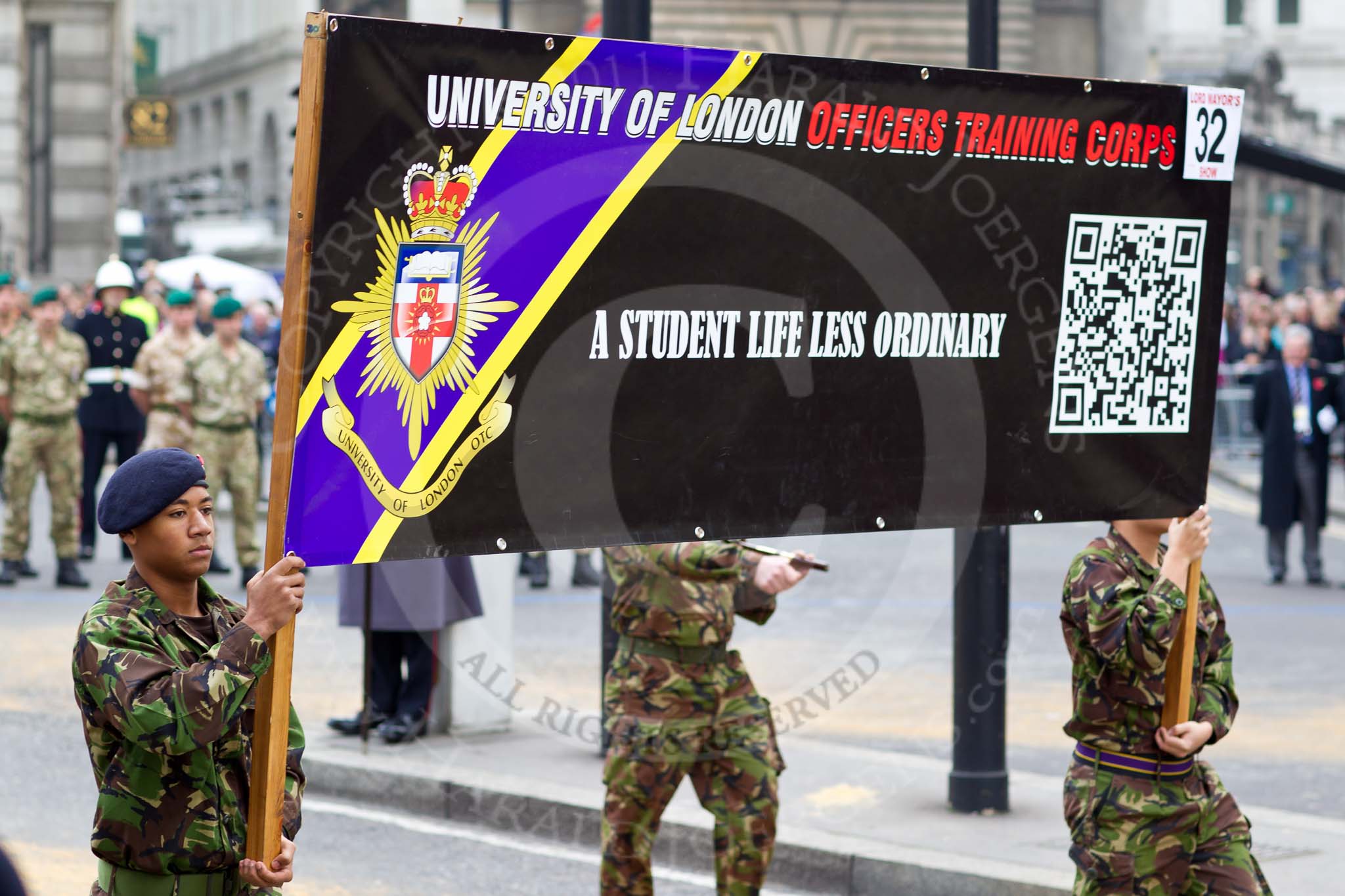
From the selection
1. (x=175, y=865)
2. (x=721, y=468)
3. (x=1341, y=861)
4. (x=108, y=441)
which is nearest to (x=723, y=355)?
(x=721, y=468)

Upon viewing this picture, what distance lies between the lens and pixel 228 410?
1418 centimetres

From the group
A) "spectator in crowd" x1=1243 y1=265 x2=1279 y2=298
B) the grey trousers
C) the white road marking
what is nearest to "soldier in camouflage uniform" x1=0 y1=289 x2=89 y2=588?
the white road marking

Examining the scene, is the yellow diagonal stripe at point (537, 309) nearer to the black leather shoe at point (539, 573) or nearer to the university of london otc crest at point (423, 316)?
the university of london otc crest at point (423, 316)

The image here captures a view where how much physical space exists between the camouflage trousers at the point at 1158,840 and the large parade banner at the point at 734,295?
28.3 inches

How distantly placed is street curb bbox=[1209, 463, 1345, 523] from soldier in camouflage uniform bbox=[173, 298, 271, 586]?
10695mm

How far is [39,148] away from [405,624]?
2565cm

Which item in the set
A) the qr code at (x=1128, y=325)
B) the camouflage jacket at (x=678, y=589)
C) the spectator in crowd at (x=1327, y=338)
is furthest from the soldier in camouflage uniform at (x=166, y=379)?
the qr code at (x=1128, y=325)

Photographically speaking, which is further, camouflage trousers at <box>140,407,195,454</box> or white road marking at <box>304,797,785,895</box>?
camouflage trousers at <box>140,407,195,454</box>

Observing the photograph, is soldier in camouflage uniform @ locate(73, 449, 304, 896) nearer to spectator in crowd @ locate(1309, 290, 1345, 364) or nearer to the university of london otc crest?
the university of london otc crest

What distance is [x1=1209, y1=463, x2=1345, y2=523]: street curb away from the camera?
1998cm

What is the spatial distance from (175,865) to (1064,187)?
2657 mm

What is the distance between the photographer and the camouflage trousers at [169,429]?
1423 centimetres

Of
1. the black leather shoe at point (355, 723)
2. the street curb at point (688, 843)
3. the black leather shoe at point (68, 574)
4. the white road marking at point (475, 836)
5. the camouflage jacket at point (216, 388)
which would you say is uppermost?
the camouflage jacket at point (216, 388)

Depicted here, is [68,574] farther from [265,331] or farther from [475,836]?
[265,331]
